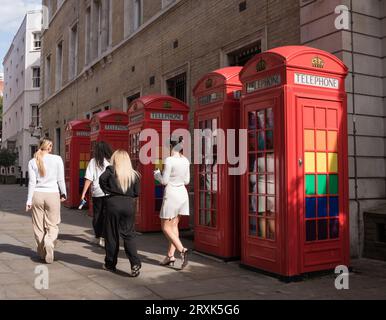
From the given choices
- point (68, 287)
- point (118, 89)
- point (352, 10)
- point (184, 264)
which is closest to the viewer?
point (68, 287)

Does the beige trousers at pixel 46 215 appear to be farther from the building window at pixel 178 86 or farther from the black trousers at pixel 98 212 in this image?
the building window at pixel 178 86

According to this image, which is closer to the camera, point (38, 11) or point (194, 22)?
point (194, 22)

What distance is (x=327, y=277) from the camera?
5.97 metres

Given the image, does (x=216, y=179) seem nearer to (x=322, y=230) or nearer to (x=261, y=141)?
(x=261, y=141)

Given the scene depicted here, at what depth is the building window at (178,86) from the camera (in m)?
12.6

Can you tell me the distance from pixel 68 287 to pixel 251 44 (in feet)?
20.7

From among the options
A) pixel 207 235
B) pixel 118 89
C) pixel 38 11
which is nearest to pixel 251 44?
pixel 207 235

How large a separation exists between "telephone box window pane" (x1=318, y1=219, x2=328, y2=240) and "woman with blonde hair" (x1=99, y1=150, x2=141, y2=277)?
7.84ft

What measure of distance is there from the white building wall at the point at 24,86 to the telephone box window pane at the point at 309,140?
39.0 meters

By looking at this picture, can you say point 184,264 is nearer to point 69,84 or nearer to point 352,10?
point 352,10

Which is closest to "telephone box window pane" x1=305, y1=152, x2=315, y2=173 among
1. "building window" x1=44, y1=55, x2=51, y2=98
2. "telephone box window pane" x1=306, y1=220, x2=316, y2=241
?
"telephone box window pane" x1=306, y1=220, x2=316, y2=241

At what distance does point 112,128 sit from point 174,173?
6.24 m

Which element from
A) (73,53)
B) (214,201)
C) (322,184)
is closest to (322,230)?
(322,184)

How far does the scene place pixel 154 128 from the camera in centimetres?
970
